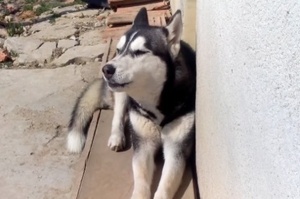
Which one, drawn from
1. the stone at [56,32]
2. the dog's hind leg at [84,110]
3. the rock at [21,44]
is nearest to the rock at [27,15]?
the stone at [56,32]

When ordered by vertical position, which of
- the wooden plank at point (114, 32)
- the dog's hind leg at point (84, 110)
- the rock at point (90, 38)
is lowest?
the rock at point (90, 38)

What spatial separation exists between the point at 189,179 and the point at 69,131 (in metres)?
0.97

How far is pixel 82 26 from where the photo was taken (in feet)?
19.7

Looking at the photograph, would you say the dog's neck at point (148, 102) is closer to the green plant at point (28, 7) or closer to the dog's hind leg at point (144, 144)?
the dog's hind leg at point (144, 144)

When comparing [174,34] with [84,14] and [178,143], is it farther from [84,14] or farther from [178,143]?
[84,14]

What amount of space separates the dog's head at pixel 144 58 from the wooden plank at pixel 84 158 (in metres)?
0.56

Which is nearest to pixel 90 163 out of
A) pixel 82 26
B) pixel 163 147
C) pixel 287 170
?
pixel 163 147


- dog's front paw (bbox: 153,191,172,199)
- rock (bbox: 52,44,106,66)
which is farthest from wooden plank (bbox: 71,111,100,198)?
rock (bbox: 52,44,106,66)

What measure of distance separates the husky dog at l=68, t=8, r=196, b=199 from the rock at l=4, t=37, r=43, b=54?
2.49m

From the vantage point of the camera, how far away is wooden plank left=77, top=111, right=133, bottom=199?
9.69 feet

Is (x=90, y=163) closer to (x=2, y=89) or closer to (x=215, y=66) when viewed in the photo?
(x=215, y=66)

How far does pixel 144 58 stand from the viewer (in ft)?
9.38

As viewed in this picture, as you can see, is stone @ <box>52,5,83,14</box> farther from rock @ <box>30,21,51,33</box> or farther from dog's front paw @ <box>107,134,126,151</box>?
dog's front paw @ <box>107,134,126,151</box>

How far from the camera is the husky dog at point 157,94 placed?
283 centimetres
